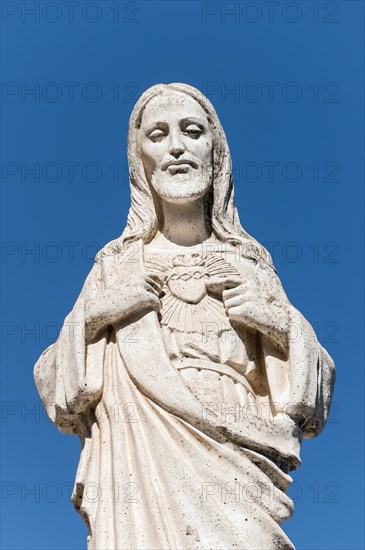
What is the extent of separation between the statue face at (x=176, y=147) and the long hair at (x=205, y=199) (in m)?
0.08

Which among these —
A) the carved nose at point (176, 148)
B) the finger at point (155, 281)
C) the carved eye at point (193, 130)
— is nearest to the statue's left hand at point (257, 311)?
the finger at point (155, 281)

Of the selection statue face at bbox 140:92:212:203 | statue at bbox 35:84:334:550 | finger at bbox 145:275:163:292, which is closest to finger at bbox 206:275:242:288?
statue at bbox 35:84:334:550

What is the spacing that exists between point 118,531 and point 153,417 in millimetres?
940

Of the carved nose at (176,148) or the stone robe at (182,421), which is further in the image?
the carved nose at (176,148)

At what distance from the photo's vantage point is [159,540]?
8688 mm

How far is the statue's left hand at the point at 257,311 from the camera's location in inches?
380

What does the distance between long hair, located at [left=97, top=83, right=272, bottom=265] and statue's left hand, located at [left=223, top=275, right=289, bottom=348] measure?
0.64 meters

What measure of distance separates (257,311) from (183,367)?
0.77 meters

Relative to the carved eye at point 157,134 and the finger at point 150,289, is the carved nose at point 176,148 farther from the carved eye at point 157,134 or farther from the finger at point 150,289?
the finger at point 150,289

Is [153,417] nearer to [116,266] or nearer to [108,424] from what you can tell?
[108,424]

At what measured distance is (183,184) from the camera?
10391 mm

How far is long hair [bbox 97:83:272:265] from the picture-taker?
10531mm

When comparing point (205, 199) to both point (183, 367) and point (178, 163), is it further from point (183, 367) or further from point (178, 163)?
point (183, 367)

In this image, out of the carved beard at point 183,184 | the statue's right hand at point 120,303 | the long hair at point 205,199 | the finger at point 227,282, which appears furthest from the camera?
the long hair at point 205,199
